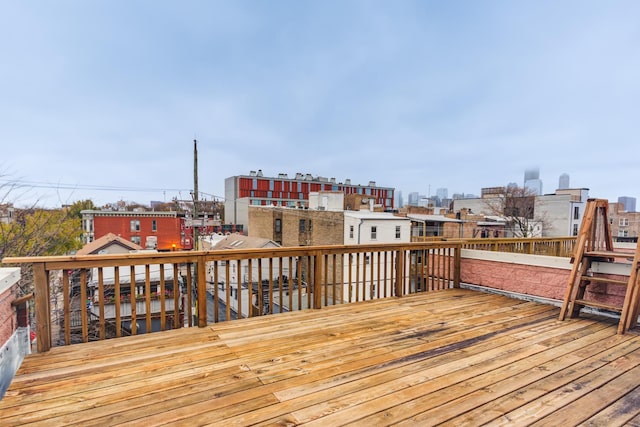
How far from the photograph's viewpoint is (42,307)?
8.03 ft

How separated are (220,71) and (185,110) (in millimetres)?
3419

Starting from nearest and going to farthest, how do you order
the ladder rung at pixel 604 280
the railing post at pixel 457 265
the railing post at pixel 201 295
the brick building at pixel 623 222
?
the railing post at pixel 201 295, the ladder rung at pixel 604 280, the railing post at pixel 457 265, the brick building at pixel 623 222

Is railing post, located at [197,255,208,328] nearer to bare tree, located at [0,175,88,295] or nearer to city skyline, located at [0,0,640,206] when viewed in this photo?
bare tree, located at [0,175,88,295]

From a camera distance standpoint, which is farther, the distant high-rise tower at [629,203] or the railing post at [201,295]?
the distant high-rise tower at [629,203]

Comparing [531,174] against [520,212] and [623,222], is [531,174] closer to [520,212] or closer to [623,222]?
[623,222]

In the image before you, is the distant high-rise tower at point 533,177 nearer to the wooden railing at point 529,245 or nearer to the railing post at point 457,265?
the wooden railing at point 529,245

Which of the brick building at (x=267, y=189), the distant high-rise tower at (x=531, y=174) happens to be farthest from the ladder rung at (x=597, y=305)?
the distant high-rise tower at (x=531, y=174)

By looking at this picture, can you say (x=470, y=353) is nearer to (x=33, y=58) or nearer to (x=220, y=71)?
(x=33, y=58)

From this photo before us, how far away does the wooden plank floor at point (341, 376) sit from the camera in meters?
1.64

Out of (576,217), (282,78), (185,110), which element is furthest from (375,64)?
(576,217)

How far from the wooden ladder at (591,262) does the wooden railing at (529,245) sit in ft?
6.10

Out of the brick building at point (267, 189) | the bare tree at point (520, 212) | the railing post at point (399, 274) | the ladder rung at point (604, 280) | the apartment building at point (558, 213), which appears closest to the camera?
the ladder rung at point (604, 280)

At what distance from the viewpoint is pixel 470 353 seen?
2.46m

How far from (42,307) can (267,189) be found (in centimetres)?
4545
